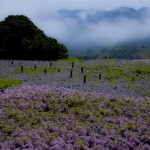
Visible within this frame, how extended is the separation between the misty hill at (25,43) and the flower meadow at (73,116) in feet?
85.0

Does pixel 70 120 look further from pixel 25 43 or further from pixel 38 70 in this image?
pixel 25 43

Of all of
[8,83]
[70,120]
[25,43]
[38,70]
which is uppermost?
[25,43]

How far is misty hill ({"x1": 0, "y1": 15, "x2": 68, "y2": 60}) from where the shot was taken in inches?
2726

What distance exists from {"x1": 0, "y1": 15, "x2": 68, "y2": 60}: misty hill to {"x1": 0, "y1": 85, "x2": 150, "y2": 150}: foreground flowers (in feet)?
112

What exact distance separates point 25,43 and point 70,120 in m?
43.8

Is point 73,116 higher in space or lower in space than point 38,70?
lower

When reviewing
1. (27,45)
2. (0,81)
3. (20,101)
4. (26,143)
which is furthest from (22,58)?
(26,143)

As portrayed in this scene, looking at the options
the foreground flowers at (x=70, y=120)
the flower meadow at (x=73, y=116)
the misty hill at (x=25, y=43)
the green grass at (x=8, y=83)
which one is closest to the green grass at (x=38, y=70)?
Result: the flower meadow at (x=73, y=116)

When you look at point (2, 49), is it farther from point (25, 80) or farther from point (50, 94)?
point (50, 94)

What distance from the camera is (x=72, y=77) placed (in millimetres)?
47312

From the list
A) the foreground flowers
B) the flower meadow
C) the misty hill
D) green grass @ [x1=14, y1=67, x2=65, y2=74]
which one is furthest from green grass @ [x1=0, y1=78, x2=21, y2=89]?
the misty hill

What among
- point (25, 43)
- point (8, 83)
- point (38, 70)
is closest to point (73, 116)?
point (8, 83)

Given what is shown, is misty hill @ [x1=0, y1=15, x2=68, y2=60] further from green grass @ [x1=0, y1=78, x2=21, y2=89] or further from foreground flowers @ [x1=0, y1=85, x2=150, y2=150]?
foreground flowers @ [x1=0, y1=85, x2=150, y2=150]

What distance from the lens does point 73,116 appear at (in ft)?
92.2
